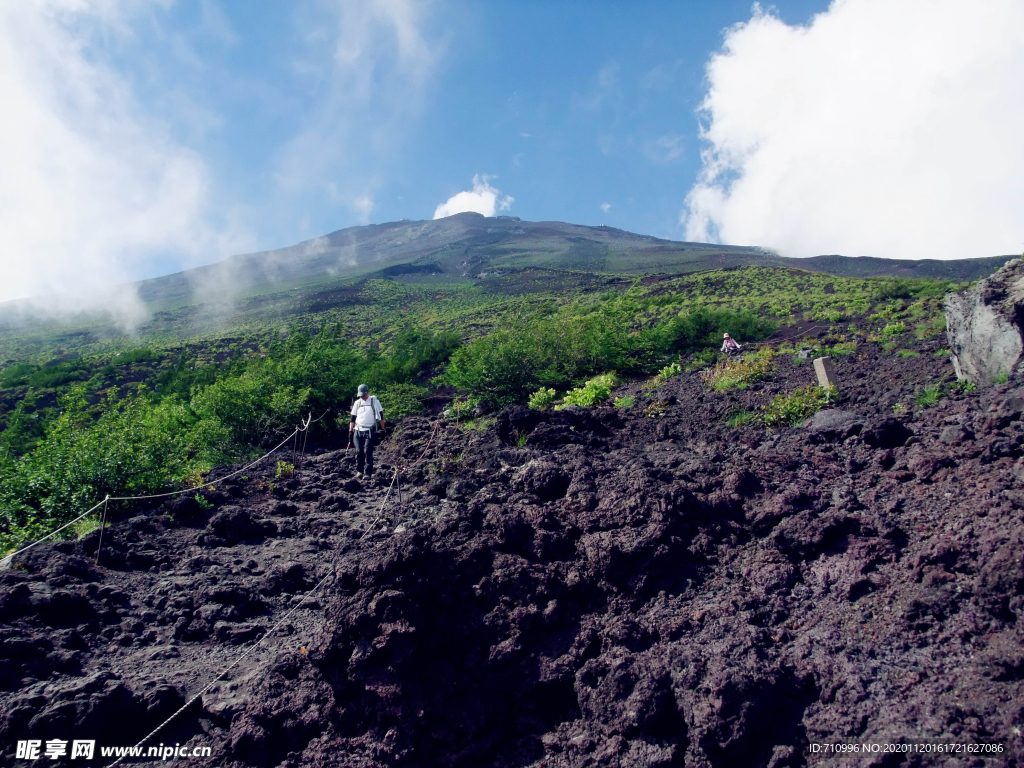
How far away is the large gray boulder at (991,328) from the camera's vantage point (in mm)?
5879

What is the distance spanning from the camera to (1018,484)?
10.7ft

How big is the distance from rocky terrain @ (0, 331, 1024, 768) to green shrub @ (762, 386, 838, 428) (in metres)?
1.31

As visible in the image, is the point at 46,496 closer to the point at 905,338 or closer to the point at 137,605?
the point at 137,605

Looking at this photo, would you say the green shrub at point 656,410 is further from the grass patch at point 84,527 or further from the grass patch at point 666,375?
the grass patch at point 84,527

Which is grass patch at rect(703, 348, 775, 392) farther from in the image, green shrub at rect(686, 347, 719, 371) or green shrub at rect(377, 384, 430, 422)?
green shrub at rect(377, 384, 430, 422)

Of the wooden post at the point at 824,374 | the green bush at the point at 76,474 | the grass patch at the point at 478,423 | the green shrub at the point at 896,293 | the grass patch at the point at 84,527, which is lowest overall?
the grass patch at the point at 84,527

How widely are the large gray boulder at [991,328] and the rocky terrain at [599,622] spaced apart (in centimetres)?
152

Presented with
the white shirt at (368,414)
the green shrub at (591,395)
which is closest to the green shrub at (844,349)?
the green shrub at (591,395)

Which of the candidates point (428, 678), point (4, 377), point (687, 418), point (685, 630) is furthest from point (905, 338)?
point (4, 377)

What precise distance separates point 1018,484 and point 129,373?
31.9 metres

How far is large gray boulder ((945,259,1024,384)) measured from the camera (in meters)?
5.88

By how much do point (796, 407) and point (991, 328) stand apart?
84.8 inches

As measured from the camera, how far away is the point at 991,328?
6.11 meters

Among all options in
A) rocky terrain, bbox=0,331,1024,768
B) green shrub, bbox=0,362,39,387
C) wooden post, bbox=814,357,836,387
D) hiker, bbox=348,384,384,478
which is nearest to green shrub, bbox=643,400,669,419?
wooden post, bbox=814,357,836,387
